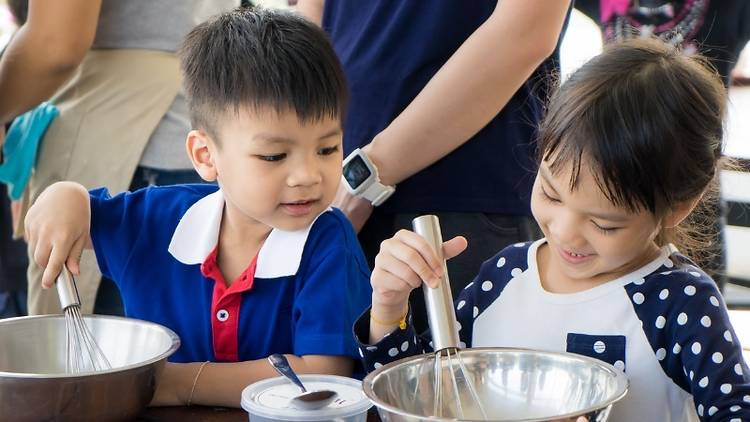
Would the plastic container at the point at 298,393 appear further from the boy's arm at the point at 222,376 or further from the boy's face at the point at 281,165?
the boy's face at the point at 281,165

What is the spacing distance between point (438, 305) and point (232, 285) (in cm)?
44

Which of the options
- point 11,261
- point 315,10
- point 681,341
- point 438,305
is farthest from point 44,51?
point 11,261

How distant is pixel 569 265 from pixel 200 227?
551mm

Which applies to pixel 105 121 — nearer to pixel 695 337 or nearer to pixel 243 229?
pixel 243 229

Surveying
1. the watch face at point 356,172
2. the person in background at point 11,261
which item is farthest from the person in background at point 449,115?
the person in background at point 11,261

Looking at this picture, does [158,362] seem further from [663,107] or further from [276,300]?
[663,107]

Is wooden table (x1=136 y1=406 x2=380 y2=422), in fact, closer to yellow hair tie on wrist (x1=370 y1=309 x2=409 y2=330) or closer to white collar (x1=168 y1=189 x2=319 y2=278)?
yellow hair tie on wrist (x1=370 y1=309 x2=409 y2=330)

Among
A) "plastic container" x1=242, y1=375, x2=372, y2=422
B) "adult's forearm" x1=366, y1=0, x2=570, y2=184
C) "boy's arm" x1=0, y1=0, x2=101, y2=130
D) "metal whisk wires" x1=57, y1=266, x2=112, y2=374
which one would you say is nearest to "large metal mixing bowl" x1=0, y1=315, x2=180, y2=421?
"metal whisk wires" x1=57, y1=266, x2=112, y2=374

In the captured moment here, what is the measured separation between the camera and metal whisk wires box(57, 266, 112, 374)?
1241 millimetres

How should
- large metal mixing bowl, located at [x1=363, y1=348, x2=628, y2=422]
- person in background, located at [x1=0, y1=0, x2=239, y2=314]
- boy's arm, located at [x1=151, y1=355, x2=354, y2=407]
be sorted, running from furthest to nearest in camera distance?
person in background, located at [x1=0, y1=0, x2=239, y2=314], boy's arm, located at [x1=151, y1=355, x2=354, y2=407], large metal mixing bowl, located at [x1=363, y1=348, x2=628, y2=422]

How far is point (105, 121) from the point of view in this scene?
195 cm

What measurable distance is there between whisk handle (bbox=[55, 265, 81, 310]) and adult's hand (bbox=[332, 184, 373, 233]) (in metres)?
0.42

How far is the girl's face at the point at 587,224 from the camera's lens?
118 cm

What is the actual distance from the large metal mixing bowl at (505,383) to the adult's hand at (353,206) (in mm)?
482
